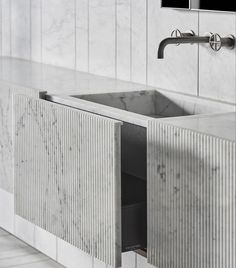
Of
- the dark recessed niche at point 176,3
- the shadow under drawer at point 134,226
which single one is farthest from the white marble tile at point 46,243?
the dark recessed niche at point 176,3

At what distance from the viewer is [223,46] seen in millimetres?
2750

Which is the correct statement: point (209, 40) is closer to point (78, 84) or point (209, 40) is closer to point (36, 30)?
point (78, 84)

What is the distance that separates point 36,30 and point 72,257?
48.5 inches

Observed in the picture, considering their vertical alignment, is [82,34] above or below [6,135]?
above

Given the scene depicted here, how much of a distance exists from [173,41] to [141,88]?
1.43ft

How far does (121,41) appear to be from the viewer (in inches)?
132

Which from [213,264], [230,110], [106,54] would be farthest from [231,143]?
[106,54]

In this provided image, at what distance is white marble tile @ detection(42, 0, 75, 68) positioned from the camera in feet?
12.3

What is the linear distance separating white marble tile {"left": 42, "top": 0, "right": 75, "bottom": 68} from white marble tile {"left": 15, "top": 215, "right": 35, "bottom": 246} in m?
0.76

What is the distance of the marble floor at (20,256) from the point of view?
11.6 ft

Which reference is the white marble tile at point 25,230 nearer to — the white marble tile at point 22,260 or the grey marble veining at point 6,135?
the white marble tile at point 22,260

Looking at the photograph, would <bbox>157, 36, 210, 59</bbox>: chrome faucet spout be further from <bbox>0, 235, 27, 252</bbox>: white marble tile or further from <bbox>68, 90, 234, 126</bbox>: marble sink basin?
<bbox>0, 235, 27, 252</bbox>: white marble tile

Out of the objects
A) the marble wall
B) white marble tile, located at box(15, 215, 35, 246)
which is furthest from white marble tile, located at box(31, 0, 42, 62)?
white marble tile, located at box(15, 215, 35, 246)

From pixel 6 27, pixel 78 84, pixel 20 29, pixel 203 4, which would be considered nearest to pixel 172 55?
pixel 203 4
